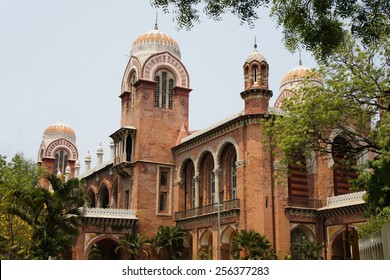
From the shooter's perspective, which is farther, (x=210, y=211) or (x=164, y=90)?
(x=164, y=90)

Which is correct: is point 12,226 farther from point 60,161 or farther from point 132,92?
point 60,161

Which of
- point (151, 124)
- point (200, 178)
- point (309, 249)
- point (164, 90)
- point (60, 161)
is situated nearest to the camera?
point (309, 249)

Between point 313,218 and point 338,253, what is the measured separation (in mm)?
2443

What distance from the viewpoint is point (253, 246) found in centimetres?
2850

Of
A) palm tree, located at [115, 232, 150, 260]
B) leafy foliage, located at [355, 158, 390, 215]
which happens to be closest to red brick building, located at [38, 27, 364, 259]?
palm tree, located at [115, 232, 150, 260]

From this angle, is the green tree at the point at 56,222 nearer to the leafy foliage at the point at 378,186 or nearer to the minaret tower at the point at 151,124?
the leafy foliage at the point at 378,186

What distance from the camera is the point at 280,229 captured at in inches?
1177

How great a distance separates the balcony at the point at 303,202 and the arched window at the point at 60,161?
4057 centimetres

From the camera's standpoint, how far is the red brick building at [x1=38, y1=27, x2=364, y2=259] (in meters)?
30.6

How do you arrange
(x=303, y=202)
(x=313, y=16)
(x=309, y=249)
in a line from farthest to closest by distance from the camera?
(x=303, y=202) → (x=309, y=249) → (x=313, y=16)

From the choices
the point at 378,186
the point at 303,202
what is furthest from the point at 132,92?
the point at 378,186

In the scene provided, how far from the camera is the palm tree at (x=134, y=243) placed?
1416 inches

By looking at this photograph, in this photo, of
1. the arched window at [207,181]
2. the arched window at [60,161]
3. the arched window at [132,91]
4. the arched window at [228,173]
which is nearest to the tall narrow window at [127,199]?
the arched window at [207,181]

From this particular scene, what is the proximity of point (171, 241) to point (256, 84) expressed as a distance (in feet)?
39.1
